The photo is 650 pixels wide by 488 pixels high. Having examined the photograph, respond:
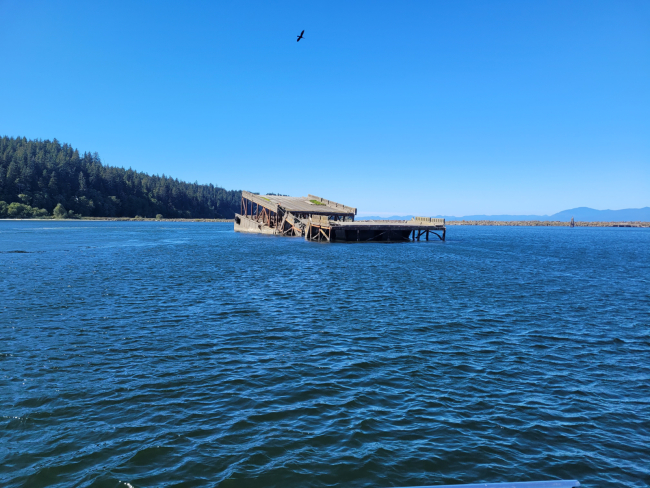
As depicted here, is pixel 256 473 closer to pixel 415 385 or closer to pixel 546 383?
pixel 415 385

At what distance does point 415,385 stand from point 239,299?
13128 mm

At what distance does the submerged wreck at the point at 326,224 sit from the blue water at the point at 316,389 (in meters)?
41.1

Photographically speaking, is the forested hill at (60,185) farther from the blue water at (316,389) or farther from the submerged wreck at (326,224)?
the blue water at (316,389)

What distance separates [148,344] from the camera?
1388 centimetres

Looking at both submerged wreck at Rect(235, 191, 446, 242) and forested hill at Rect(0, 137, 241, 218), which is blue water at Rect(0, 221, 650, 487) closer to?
submerged wreck at Rect(235, 191, 446, 242)

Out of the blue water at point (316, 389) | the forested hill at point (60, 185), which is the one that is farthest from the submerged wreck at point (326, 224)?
the forested hill at point (60, 185)

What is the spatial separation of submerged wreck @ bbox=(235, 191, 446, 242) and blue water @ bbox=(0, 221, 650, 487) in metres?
41.1

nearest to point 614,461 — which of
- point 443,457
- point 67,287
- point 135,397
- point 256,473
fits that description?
point 443,457

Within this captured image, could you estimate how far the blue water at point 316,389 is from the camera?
750cm

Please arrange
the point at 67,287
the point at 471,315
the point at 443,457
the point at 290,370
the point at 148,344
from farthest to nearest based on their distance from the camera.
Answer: the point at 67,287 < the point at 471,315 < the point at 148,344 < the point at 290,370 < the point at 443,457

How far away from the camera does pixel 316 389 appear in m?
10.8

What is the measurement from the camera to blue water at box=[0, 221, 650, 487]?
24.6ft

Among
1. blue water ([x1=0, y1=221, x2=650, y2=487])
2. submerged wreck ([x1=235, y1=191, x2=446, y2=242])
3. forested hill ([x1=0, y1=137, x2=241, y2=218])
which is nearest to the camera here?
blue water ([x1=0, y1=221, x2=650, y2=487])

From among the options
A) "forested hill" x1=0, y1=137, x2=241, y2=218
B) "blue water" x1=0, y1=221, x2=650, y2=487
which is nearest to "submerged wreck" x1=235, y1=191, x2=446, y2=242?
"blue water" x1=0, y1=221, x2=650, y2=487
